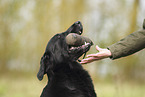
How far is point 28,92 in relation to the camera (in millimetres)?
7375

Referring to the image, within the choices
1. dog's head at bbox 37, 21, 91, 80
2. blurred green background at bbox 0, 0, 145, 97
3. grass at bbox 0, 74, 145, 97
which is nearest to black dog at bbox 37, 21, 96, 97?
dog's head at bbox 37, 21, 91, 80

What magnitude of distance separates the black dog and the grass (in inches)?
123

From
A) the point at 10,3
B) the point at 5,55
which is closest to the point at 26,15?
the point at 10,3

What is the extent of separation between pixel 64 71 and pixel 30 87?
5.11 metres

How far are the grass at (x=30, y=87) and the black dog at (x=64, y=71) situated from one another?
10.3 ft

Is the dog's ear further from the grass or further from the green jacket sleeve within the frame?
the grass

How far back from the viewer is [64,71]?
3.17m

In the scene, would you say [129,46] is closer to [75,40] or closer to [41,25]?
[75,40]

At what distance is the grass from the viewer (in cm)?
631

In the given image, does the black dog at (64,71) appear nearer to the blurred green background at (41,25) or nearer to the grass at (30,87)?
the grass at (30,87)

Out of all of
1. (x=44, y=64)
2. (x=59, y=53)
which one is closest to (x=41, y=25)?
(x=59, y=53)

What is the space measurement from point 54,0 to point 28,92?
4795 millimetres

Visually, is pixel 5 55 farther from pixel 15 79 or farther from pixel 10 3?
pixel 10 3

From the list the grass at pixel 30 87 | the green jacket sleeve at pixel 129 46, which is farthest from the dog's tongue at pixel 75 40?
the grass at pixel 30 87
